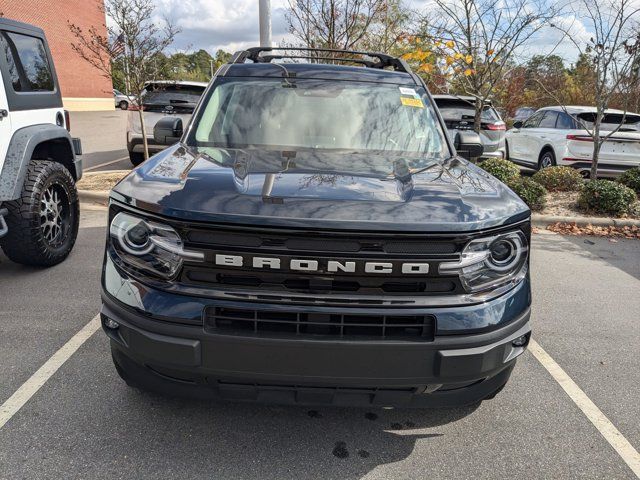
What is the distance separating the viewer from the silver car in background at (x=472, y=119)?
393 inches

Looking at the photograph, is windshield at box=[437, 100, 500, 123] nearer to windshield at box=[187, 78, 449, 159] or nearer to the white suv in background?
the white suv in background

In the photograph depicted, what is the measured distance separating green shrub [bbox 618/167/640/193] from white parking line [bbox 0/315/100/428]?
8.20 metres

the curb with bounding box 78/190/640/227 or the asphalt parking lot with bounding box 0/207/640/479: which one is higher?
the asphalt parking lot with bounding box 0/207/640/479

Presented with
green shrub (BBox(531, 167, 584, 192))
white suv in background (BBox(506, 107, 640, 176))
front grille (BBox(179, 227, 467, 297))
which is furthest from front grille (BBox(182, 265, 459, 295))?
white suv in background (BBox(506, 107, 640, 176))

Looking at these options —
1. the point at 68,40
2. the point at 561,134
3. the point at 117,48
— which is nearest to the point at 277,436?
the point at 117,48

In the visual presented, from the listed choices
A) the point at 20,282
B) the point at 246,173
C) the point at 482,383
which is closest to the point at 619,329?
the point at 482,383

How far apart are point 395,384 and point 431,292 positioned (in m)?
0.40

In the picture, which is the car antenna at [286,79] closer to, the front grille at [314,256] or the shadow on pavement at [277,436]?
the front grille at [314,256]

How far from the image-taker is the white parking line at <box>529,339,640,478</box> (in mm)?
2534

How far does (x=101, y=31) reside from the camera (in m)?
38.1

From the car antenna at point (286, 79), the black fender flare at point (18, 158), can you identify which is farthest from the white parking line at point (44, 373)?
the car antenna at point (286, 79)

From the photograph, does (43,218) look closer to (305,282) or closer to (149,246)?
(149,246)

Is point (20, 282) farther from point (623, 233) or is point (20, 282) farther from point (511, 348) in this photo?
point (623, 233)

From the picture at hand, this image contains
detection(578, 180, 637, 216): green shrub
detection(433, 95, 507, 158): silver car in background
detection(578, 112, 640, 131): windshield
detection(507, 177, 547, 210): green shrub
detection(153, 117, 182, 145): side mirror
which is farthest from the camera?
detection(433, 95, 507, 158): silver car in background
